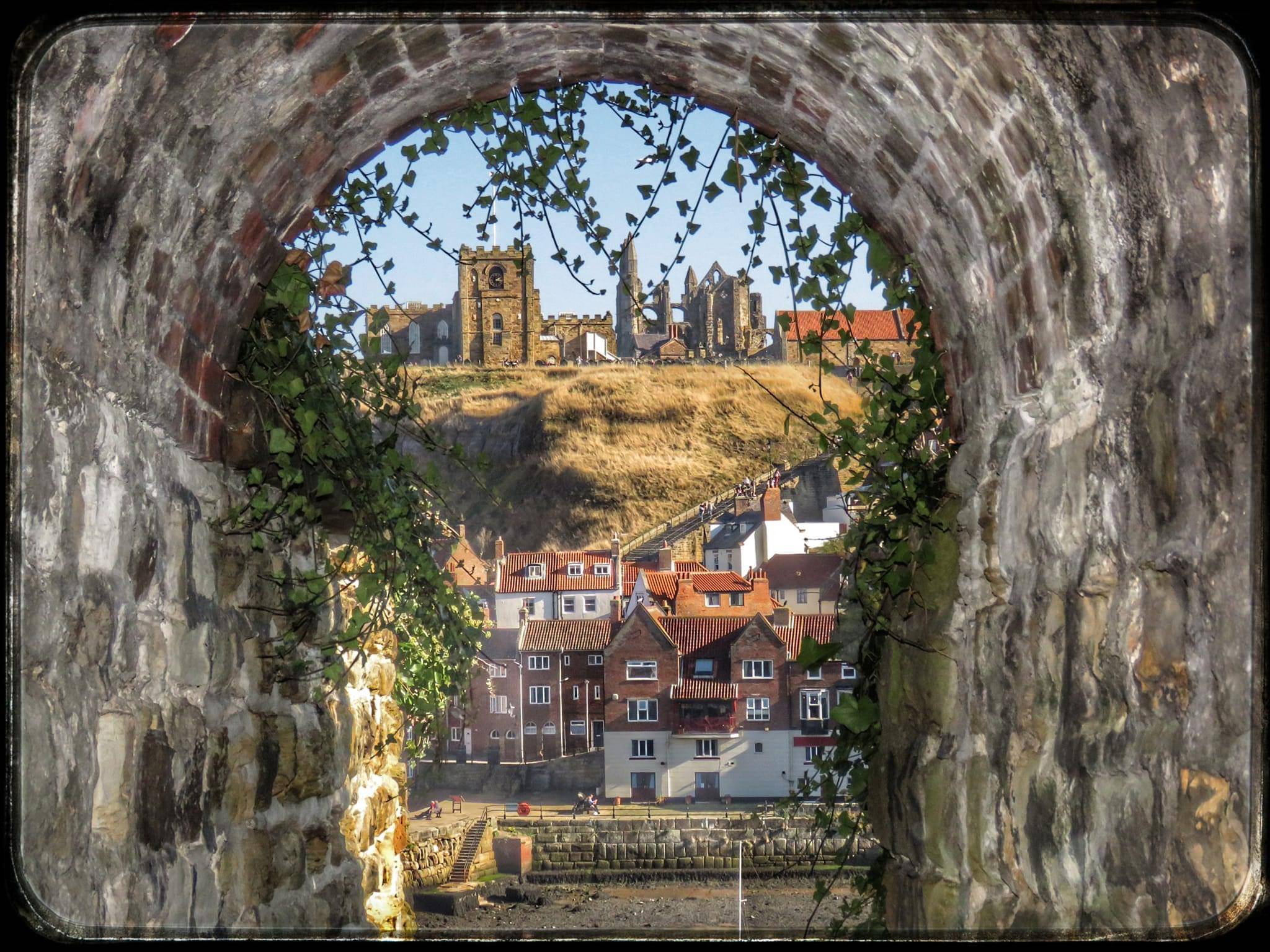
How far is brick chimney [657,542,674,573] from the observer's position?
149 inches

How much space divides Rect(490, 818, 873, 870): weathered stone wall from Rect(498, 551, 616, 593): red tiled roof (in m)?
0.72

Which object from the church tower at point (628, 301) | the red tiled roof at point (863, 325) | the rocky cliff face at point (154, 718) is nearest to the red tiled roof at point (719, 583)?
the church tower at point (628, 301)

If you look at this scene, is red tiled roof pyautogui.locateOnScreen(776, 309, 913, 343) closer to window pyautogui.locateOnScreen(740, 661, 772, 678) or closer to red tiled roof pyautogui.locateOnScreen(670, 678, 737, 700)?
window pyautogui.locateOnScreen(740, 661, 772, 678)

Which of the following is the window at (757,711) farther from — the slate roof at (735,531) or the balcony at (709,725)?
the slate roof at (735,531)

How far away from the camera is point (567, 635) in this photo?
11.8ft

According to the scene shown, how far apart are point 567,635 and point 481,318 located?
3.30 feet

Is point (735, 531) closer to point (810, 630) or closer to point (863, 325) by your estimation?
point (810, 630)

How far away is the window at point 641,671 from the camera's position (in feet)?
11.3

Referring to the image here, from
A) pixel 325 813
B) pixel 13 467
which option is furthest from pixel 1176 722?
pixel 325 813

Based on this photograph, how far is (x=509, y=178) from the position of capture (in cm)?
304

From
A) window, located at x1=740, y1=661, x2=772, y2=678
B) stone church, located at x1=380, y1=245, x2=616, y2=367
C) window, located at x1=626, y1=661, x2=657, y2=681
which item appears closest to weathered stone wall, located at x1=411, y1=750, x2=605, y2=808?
window, located at x1=626, y1=661, x2=657, y2=681

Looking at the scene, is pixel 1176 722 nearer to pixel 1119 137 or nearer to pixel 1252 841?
pixel 1252 841

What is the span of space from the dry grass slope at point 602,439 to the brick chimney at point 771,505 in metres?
0.12

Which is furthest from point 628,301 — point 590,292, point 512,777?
point 512,777
